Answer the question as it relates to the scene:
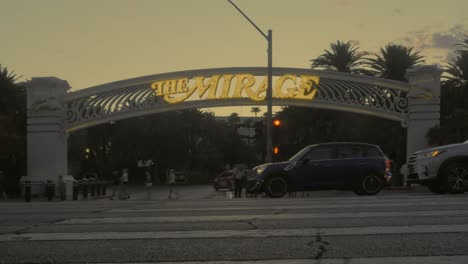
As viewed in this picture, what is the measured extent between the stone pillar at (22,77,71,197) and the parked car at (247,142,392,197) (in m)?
16.5

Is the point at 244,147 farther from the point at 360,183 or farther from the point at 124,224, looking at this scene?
the point at 124,224

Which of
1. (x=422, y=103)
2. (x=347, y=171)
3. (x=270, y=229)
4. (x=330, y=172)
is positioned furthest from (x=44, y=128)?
(x=270, y=229)

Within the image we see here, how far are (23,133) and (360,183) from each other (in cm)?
2394

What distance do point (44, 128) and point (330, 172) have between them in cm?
1833

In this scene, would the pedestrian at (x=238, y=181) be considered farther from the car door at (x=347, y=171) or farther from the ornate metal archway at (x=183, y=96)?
the car door at (x=347, y=171)

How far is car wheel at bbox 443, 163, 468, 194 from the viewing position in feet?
45.9

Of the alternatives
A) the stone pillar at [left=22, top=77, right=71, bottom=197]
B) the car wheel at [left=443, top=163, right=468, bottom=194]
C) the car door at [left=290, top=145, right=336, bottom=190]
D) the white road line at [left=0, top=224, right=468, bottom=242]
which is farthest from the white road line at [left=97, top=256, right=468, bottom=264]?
the stone pillar at [left=22, top=77, right=71, bottom=197]

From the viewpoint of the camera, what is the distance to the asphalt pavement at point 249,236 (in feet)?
20.1

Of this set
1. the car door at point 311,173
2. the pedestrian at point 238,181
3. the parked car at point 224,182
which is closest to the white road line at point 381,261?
the car door at point 311,173

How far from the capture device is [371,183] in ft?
54.5

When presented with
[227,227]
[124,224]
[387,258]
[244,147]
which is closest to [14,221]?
[124,224]

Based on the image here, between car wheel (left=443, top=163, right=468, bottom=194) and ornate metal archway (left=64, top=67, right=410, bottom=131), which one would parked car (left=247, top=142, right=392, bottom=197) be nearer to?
car wheel (left=443, top=163, right=468, bottom=194)

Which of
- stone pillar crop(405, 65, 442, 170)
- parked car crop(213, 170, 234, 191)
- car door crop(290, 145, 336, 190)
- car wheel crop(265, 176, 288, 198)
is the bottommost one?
parked car crop(213, 170, 234, 191)

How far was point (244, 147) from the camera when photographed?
3994 inches
